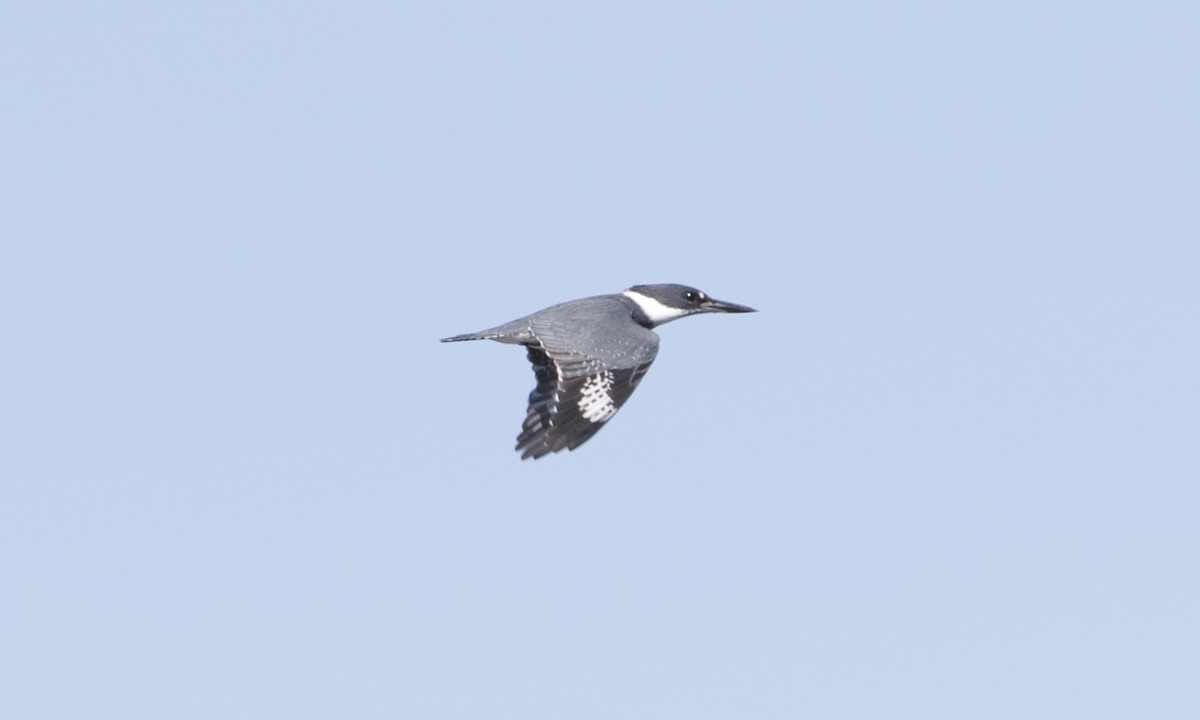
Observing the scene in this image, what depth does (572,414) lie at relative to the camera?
1295 centimetres

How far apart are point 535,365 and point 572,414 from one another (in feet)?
5.89

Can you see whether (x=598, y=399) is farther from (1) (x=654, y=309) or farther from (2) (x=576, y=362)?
(1) (x=654, y=309)

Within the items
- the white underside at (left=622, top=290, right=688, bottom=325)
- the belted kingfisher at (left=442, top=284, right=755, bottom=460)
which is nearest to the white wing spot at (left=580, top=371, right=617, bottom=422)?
the belted kingfisher at (left=442, top=284, right=755, bottom=460)

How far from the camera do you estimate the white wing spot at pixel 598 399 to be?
42.4ft

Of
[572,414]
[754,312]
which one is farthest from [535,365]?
[754,312]

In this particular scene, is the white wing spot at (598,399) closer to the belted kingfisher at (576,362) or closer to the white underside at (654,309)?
the belted kingfisher at (576,362)

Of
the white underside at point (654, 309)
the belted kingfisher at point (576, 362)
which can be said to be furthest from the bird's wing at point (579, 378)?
the white underside at point (654, 309)

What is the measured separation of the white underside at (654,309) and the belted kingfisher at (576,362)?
0.79 metres

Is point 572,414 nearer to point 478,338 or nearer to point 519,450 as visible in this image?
point 519,450

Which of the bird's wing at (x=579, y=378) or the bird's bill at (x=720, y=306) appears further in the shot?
the bird's bill at (x=720, y=306)

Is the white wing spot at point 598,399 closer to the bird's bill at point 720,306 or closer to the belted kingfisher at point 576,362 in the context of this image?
the belted kingfisher at point 576,362

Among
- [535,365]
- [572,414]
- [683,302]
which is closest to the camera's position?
[572,414]

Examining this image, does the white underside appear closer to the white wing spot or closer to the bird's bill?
the bird's bill

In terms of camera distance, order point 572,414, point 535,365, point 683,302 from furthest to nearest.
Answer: point 683,302 → point 535,365 → point 572,414
